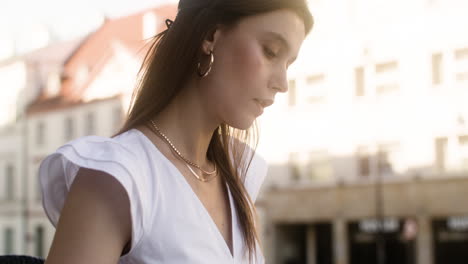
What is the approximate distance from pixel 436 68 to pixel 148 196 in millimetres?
27471

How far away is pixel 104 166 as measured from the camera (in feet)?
4.29

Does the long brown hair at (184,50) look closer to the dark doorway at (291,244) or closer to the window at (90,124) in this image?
the dark doorway at (291,244)

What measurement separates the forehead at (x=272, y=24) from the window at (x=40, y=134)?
43025 millimetres

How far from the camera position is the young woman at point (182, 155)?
1295 mm

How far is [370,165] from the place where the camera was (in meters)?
29.7

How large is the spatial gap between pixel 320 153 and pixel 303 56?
158 inches

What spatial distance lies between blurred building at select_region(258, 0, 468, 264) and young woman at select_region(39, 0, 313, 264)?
26.2 metres

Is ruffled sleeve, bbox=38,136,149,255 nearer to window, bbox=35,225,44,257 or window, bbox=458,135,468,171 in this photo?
window, bbox=458,135,468,171

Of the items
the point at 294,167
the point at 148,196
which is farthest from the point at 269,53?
the point at 294,167

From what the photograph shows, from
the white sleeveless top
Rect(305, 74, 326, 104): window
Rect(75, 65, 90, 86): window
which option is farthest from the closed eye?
Rect(75, 65, 90, 86): window

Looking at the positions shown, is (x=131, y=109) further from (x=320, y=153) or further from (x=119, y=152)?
(x=320, y=153)

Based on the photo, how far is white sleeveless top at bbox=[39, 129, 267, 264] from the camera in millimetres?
1328

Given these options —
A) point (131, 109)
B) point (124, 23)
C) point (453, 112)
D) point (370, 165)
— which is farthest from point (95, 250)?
point (124, 23)

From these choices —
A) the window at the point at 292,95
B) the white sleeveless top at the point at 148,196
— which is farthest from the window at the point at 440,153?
the white sleeveless top at the point at 148,196
